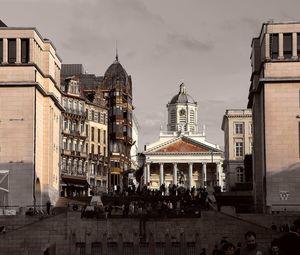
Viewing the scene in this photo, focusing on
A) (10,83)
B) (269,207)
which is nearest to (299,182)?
(269,207)

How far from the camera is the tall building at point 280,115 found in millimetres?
78625

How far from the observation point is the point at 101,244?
68938 millimetres

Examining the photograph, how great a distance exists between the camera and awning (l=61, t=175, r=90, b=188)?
13450cm

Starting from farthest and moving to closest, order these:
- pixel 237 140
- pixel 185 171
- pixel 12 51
→ pixel 185 171
pixel 237 140
pixel 12 51

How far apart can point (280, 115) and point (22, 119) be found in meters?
22.1

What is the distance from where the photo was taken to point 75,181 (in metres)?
138

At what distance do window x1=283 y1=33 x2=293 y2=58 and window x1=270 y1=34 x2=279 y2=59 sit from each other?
2.24 ft

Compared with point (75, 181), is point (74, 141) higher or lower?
higher

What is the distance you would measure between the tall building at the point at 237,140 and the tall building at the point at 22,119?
75.7 meters

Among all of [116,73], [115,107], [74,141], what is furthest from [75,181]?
[116,73]

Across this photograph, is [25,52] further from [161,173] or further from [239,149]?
[161,173]

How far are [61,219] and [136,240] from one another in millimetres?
5779

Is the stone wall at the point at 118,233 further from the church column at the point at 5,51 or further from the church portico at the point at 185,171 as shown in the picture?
the church portico at the point at 185,171

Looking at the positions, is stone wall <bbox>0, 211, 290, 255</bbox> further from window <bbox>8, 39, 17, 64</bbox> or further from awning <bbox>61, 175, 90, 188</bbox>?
awning <bbox>61, 175, 90, 188</bbox>
